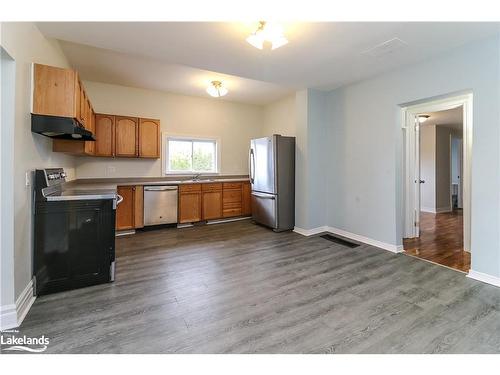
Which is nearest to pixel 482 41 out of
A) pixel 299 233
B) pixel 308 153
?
pixel 308 153

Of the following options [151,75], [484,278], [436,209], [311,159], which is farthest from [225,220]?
[436,209]

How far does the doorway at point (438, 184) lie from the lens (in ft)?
10.8

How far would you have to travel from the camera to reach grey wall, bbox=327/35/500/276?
2504mm

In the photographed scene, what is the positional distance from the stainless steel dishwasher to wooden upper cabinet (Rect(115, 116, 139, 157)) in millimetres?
777

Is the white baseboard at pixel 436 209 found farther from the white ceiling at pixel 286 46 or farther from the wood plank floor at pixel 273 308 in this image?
the white ceiling at pixel 286 46

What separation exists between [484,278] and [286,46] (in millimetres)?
3261

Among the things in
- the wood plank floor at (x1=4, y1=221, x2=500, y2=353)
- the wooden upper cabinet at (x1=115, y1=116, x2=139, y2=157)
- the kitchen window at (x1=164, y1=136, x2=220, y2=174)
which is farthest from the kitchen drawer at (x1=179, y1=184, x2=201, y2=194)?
the wood plank floor at (x1=4, y1=221, x2=500, y2=353)

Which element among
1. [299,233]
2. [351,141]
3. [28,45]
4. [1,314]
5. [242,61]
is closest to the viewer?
[1,314]

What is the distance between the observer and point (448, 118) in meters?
5.62

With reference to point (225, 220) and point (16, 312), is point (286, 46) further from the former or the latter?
point (225, 220)

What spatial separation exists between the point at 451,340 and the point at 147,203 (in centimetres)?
435

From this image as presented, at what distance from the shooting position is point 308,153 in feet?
14.2

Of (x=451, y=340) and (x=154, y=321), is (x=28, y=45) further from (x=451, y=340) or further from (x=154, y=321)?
(x=451, y=340)

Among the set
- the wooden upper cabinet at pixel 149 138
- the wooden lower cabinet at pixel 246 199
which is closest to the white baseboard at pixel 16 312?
the wooden upper cabinet at pixel 149 138
